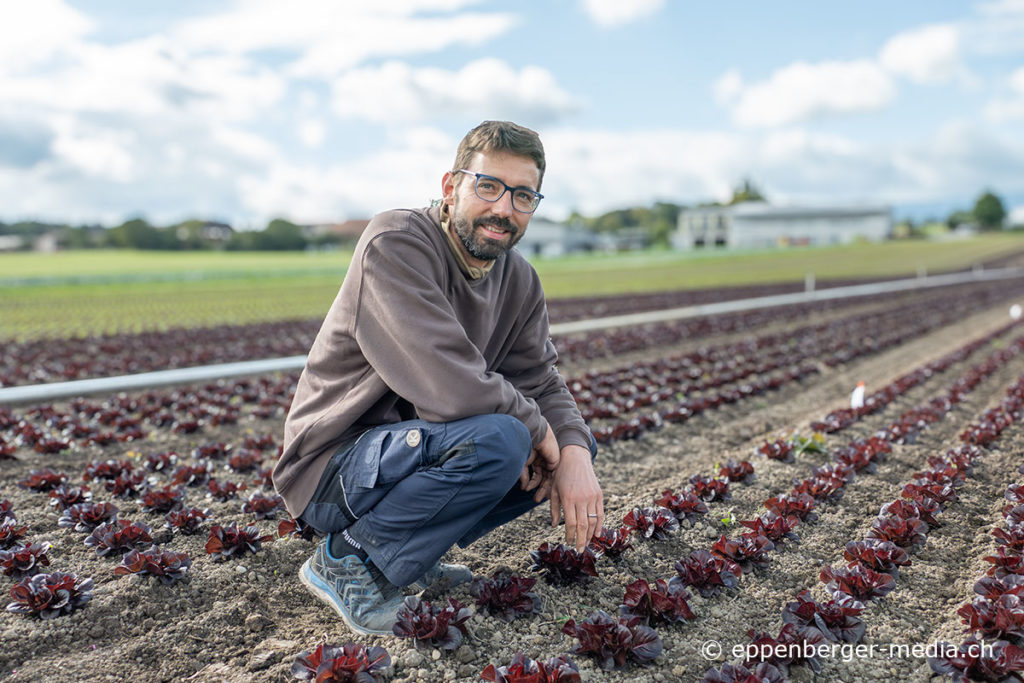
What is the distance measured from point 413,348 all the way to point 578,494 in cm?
96

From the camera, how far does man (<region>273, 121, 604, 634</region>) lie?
118 inches

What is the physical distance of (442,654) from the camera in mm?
3047

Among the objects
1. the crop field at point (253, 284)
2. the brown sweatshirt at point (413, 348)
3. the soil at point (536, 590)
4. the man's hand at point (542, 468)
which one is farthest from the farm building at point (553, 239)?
the man's hand at point (542, 468)

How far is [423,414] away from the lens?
305 centimetres

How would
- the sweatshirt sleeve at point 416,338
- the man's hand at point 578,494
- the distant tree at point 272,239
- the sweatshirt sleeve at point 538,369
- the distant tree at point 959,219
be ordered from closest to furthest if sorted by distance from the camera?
the sweatshirt sleeve at point 416,338 → the man's hand at point 578,494 → the sweatshirt sleeve at point 538,369 → the distant tree at point 272,239 → the distant tree at point 959,219

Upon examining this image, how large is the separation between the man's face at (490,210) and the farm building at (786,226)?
11338 cm

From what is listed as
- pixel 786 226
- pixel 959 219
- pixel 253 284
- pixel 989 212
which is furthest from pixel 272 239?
A: pixel 959 219

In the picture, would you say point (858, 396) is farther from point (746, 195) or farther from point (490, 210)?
point (746, 195)

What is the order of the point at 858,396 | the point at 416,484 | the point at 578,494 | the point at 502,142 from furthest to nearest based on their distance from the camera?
the point at 858,396
the point at 578,494
the point at 502,142
the point at 416,484

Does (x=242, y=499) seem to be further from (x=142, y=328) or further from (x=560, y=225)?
Answer: (x=560, y=225)

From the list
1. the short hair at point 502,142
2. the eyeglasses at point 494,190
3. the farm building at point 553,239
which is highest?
the farm building at point 553,239

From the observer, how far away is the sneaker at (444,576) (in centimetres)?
363

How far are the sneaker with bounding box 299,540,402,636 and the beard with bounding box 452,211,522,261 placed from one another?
142 cm

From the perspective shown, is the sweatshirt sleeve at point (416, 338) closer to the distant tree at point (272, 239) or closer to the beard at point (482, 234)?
the beard at point (482, 234)
